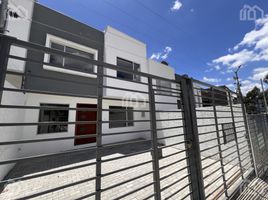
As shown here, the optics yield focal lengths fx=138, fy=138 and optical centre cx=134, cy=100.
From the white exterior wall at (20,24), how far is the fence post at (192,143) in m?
5.67

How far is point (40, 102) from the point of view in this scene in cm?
612

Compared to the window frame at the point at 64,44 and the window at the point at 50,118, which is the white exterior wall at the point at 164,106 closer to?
the window frame at the point at 64,44

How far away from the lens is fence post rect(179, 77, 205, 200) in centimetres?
205

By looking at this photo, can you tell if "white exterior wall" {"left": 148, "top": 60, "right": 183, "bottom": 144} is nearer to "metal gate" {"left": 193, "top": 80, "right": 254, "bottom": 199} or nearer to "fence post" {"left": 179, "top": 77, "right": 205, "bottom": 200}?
"metal gate" {"left": 193, "top": 80, "right": 254, "bottom": 199}

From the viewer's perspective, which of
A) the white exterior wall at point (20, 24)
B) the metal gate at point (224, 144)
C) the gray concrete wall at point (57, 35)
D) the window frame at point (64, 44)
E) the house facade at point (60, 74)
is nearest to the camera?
the metal gate at point (224, 144)

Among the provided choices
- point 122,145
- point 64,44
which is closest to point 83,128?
point 64,44

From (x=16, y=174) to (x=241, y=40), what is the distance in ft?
44.3

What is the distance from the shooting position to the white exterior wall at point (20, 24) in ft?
16.1

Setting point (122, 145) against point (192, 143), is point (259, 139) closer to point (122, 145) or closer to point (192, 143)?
point (192, 143)

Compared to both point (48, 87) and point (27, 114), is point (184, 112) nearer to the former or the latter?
point (48, 87)

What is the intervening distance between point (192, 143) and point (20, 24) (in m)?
6.97

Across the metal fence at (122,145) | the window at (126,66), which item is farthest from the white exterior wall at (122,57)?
the metal fence at (122,145)

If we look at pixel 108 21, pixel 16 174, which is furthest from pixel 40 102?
pixel 108 21

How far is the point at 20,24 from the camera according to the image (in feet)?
17.0
